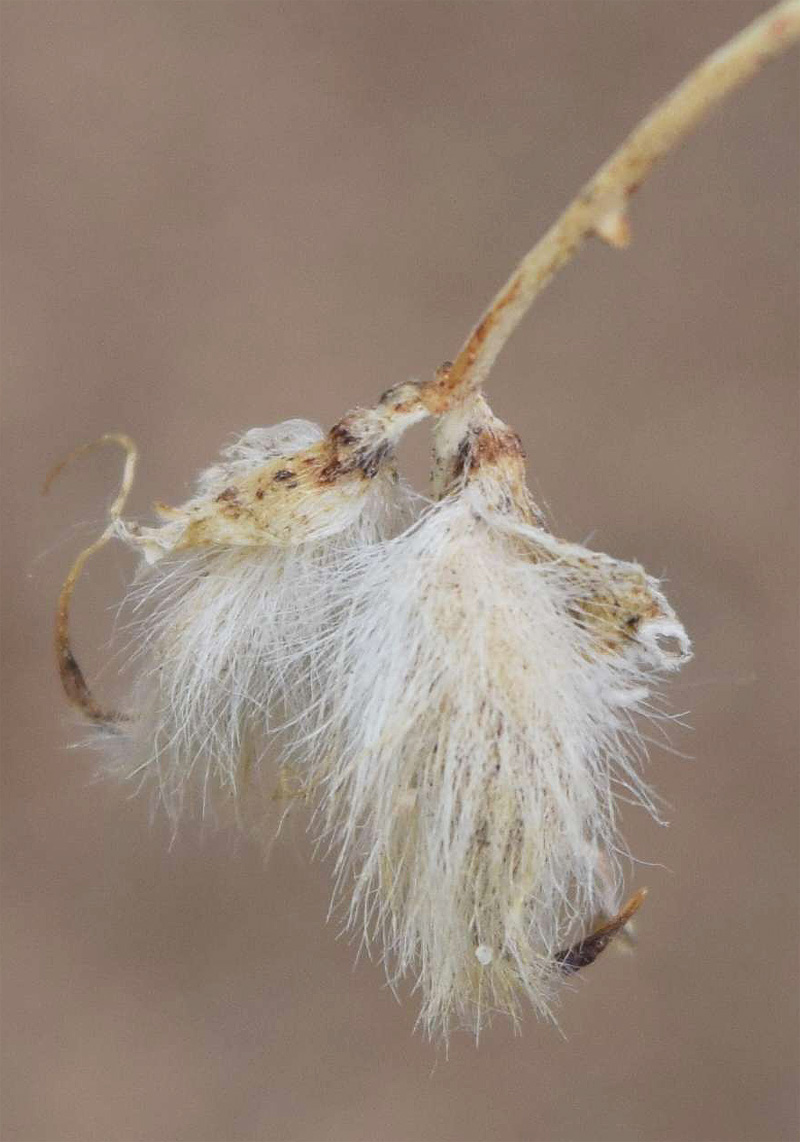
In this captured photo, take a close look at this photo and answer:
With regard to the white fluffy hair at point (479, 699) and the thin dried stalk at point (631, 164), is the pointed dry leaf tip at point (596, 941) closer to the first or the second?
the white fluffy hair at point (479, 699)

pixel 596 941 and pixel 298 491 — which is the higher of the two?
pixel 298 491

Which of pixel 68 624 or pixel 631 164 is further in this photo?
pixel 68 624

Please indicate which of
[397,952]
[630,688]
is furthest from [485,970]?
[630,688]

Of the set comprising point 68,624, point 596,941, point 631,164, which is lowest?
point 596,941

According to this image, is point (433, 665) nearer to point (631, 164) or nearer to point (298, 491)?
point (298, 491)

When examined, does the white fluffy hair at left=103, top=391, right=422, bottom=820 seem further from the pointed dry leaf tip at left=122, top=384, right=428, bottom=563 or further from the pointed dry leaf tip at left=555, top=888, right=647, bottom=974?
the pointed dry leaf tip at left=555, top=888, right=647, bottom=974

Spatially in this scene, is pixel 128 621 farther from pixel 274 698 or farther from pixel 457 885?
pixel 457 885

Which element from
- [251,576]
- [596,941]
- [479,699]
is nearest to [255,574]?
[251,576]
